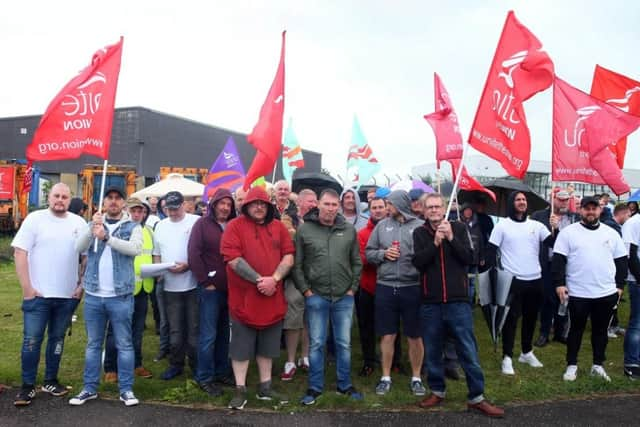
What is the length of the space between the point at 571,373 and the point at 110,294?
4833 mm

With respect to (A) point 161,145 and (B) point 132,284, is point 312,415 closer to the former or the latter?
(B) point 132,284

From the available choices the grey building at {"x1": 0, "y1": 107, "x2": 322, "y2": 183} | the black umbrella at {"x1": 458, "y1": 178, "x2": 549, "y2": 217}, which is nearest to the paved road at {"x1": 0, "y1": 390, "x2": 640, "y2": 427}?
the black umbrella at {"x1": 458, "y1": 178, "x2": 549, "y2": 217}

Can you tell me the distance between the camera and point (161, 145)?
3450cm

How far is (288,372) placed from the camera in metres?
5.73

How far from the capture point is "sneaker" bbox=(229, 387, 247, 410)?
4.78m

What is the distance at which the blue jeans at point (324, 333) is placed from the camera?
504cm

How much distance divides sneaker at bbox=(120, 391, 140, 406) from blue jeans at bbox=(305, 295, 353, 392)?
1.63 metres

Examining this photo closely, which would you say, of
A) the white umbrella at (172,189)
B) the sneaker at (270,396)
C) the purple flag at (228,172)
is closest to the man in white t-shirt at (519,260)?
the sneaker at (270,396)

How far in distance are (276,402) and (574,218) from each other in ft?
16.9

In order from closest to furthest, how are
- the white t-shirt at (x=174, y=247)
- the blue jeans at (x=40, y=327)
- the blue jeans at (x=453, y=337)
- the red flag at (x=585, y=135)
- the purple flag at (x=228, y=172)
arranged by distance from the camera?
the blue jeans at (x=453, y=337)
the blue jeans at (x=40, y=327)
the white t-shirt at (x=174, y=247)
the red flag at (x=585, y=135)
the purple flag at (x=228, y=172)

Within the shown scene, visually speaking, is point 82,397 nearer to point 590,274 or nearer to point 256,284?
point 256,284

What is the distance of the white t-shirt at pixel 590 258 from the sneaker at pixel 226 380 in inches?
148

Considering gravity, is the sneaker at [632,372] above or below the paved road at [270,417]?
above

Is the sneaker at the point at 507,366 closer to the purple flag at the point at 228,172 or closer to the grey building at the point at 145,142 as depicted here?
the purple flag at the point at 228,172
